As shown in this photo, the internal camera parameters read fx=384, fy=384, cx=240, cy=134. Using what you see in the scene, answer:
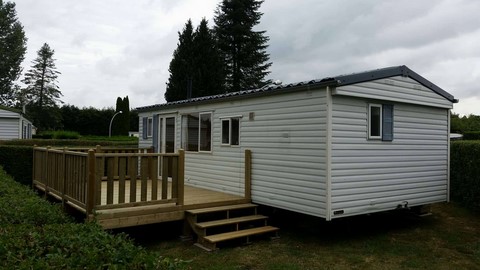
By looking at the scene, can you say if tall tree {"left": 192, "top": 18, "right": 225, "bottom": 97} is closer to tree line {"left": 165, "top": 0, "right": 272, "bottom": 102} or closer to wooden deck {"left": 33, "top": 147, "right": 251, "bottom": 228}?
tree line {"left": 165, "top": 0, "right": 272, "bottom": 102}

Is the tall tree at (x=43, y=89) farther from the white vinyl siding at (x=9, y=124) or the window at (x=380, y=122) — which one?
the window at (x=380, y=122)

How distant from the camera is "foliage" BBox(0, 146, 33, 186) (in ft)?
34.4

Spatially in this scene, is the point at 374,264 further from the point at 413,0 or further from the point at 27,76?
the point at 27,76

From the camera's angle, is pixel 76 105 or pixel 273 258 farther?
pixel 76 105

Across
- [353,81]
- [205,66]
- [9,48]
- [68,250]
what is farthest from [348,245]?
[9,48]

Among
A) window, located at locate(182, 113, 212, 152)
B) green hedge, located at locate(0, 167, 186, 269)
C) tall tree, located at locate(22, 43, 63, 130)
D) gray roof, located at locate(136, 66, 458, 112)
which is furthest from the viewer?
tall tree, located at locate(22, 43, 63, 130)

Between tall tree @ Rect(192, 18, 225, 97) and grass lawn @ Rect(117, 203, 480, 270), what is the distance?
744 inches

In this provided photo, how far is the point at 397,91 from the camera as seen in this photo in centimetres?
691

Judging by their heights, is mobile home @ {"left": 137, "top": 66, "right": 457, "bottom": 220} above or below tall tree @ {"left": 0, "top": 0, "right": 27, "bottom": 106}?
below

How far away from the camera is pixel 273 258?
5.63 meters

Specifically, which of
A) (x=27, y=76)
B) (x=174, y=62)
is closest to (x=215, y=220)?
(x=174, y=62)

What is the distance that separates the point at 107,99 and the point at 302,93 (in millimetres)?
42741

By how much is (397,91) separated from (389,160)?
1252mm

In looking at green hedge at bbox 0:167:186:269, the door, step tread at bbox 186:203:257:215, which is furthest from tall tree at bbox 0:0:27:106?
green hedge at bbox 0:167:186:269
